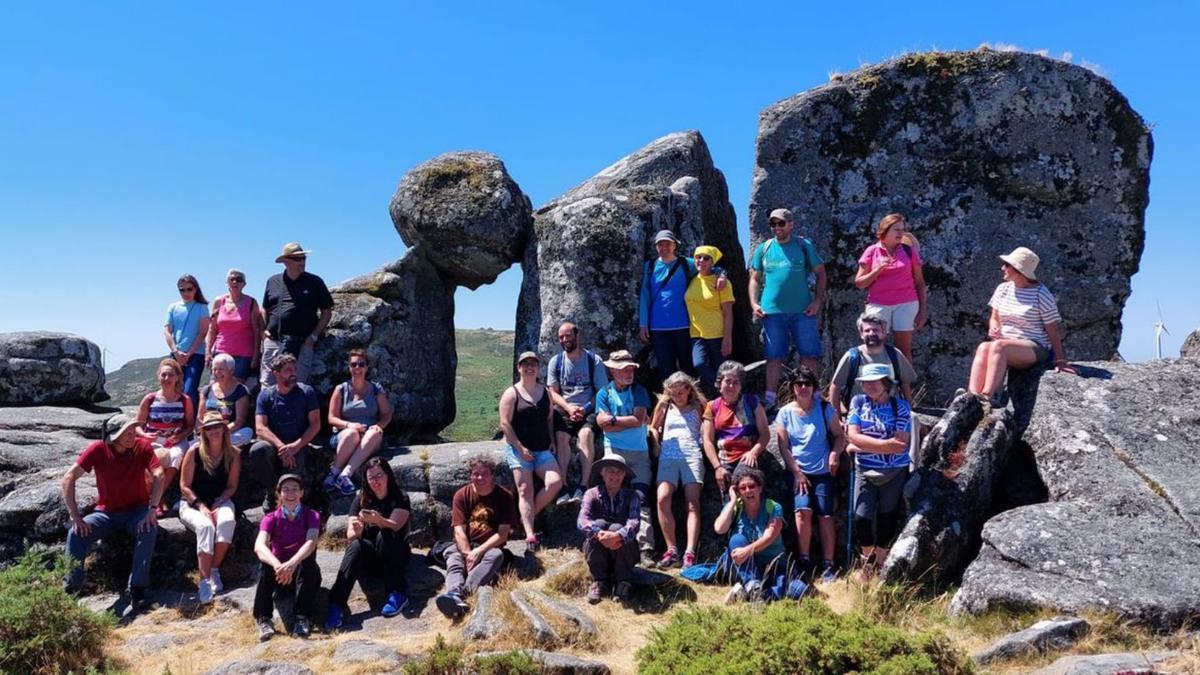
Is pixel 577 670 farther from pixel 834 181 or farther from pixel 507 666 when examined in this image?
pixel 834 181

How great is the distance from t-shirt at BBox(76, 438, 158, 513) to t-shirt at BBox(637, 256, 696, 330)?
6.31m

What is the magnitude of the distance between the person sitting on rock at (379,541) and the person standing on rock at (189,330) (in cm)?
436

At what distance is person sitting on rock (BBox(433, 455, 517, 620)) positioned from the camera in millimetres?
9062

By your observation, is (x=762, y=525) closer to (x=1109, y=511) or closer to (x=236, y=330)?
(x=1109, y=511)

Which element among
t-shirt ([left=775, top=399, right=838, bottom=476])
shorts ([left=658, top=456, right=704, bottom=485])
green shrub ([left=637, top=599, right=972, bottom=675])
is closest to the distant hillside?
shorts ([left=658, top=456, right=704, bottom=485])

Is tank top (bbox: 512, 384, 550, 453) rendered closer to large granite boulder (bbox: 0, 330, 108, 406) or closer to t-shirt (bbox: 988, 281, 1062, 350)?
t-shirt (bbox: 988, 281, 1062, 350)

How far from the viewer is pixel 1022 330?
31.8ft

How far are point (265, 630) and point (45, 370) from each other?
9.72m

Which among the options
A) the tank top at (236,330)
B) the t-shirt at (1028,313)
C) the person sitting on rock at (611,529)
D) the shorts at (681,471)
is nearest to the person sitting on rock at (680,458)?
the shorts at (681,471)

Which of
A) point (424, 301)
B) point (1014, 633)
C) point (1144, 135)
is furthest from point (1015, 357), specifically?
point (424, 301)

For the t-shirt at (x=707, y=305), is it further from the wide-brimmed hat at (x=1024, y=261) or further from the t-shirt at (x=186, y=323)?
the t-shirt at (x=186, y=323)

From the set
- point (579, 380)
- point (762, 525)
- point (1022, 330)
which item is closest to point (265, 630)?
point (579, 380)

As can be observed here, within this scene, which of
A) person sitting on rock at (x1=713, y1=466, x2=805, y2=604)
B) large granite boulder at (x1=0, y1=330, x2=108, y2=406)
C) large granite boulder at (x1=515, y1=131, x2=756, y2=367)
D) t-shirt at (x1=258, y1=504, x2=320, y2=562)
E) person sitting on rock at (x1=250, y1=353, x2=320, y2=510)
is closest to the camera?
person sitting on rock at (x1=713, y1=466, x2=805, y2=604)

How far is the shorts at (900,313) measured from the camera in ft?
34.8
